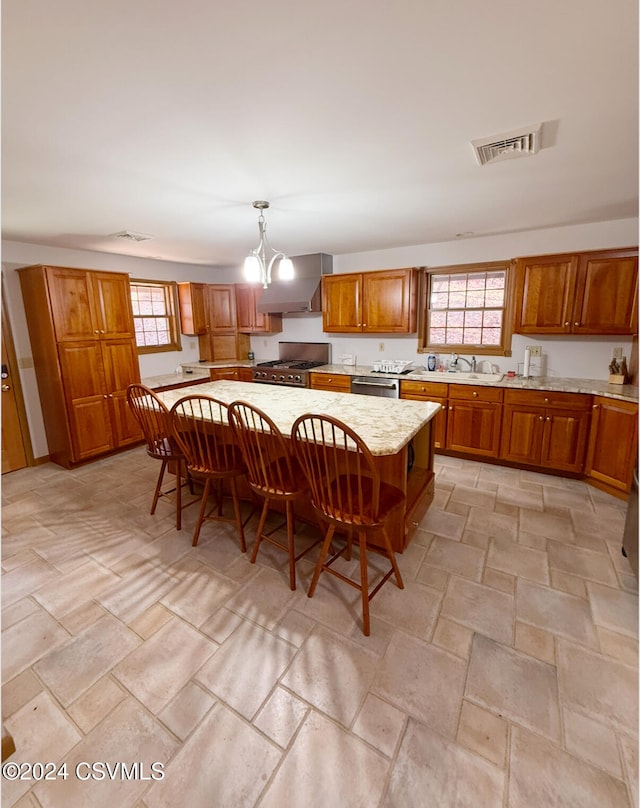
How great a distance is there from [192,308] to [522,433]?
4645mm

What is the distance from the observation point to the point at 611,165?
2.15 m

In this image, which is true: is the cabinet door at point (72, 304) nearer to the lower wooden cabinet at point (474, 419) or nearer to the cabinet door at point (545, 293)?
the lower wooden cabinet at point (474, 419)

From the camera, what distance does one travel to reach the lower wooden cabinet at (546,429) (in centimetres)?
338

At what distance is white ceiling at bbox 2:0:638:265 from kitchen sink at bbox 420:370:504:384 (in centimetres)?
165

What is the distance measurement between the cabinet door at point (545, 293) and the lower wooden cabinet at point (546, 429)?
71 cm

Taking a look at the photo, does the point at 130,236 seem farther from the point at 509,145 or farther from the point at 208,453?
the point at 509,145

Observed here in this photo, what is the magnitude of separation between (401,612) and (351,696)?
21.3 inches

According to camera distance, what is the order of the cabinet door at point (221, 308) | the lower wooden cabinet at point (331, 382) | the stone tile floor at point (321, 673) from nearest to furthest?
the stone tile floor at point (321, 673) → the lower wooden cabinet at point (331, 382) → the cabinet door at point (221, 308)

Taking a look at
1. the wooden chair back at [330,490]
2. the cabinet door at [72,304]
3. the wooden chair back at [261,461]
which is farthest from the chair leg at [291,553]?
the cabinet door at [72,304]

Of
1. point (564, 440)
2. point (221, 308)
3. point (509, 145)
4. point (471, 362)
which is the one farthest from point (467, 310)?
point (221, 308)

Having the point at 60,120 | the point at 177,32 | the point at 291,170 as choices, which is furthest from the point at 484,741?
the point at 60,120

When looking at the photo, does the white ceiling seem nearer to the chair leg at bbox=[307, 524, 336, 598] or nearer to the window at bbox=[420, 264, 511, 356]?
the window at bbox=[420, 264, 511, 356]

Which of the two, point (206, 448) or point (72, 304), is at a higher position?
point (72, 304)

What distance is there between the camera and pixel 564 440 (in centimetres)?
346
